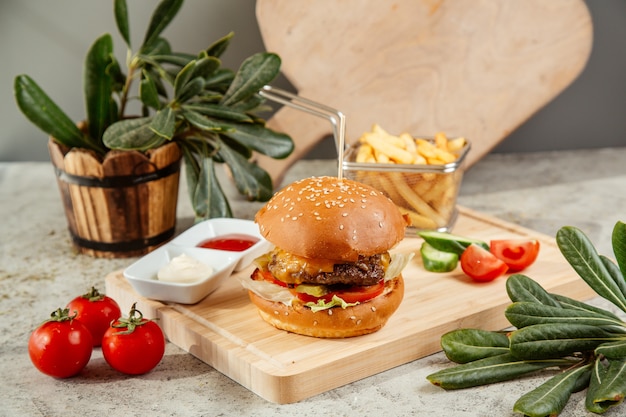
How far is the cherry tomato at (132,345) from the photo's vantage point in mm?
2006

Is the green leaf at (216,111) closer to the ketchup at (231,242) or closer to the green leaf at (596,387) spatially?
the ketchup at (231,242)

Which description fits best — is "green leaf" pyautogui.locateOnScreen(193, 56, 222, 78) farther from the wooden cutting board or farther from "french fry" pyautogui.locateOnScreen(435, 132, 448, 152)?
"french fry" pyautogui.locateOnScreen(435, 132, 448, 152)

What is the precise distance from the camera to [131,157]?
8.84ft

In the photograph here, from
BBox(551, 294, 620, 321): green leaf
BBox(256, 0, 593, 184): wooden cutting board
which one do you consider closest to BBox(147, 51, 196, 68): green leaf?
BBox(256, 0, 593, 184): wooden cutting board

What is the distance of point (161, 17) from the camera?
291 cm

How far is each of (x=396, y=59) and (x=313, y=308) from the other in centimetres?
168

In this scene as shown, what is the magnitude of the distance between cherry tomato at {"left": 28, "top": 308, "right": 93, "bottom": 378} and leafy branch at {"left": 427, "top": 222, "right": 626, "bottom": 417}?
2.72 ft

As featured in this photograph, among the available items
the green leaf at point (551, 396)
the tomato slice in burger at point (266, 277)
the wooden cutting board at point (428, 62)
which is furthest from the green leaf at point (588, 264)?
the wooden cutting board at point (428, 62)

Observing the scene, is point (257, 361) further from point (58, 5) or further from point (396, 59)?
point (58, 5)

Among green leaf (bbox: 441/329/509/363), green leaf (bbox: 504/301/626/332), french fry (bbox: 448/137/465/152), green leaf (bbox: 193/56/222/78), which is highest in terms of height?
green leaf (bbox: 193/56/222/78)

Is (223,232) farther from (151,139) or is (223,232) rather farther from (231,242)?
(151,139)

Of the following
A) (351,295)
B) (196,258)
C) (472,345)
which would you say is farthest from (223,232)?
(472,345)

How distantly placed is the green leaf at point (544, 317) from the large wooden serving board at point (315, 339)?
0.26 metres

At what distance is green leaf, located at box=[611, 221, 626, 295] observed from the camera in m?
2.00
